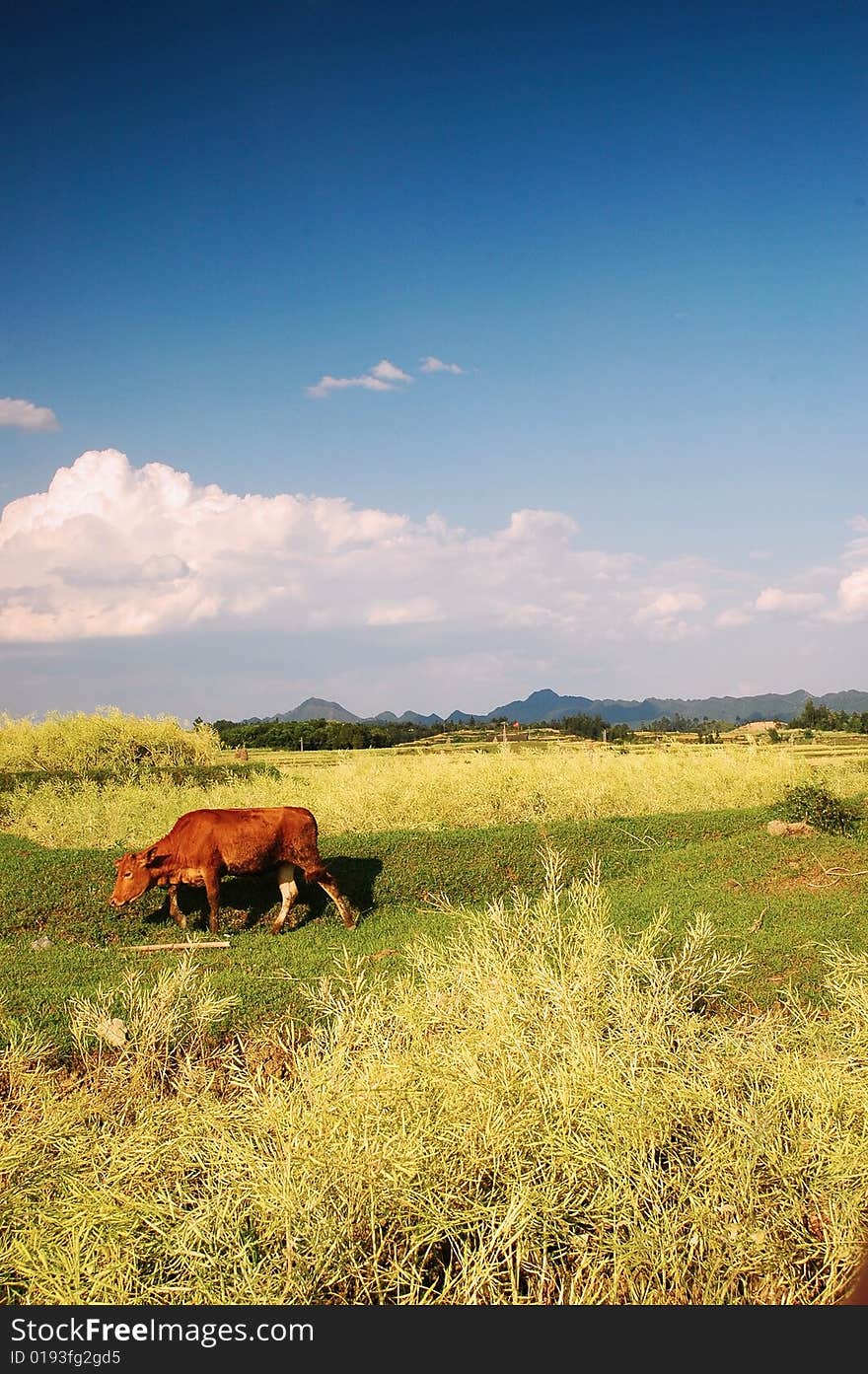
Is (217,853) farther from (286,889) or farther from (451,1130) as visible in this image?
(451,1130)

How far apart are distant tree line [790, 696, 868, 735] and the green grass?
3923 cm

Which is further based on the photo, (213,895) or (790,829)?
(790,829)

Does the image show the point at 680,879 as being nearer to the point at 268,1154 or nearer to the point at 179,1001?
the point at 179,1001

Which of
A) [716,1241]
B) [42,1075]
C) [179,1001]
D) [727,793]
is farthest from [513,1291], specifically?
[727,793]

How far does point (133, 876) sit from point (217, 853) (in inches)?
34.1

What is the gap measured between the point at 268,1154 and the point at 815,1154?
2230mm

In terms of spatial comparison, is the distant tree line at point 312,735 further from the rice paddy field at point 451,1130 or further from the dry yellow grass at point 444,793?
the rice paddy field at point 451,1130

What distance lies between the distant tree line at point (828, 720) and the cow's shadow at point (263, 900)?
4239cm

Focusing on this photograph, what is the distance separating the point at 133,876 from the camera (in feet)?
29.5

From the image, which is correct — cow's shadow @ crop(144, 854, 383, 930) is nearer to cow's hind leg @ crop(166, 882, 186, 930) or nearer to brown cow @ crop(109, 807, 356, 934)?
cow's hind leg @ crop(166, 882, 186, 930)

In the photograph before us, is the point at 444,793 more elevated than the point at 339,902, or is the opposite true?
the point at 444,793

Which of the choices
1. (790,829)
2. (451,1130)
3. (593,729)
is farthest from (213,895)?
(593,729)

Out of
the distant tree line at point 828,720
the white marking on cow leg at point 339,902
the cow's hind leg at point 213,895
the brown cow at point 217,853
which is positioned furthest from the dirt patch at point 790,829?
the distant tree line at point 828,720

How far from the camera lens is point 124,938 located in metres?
9.24
